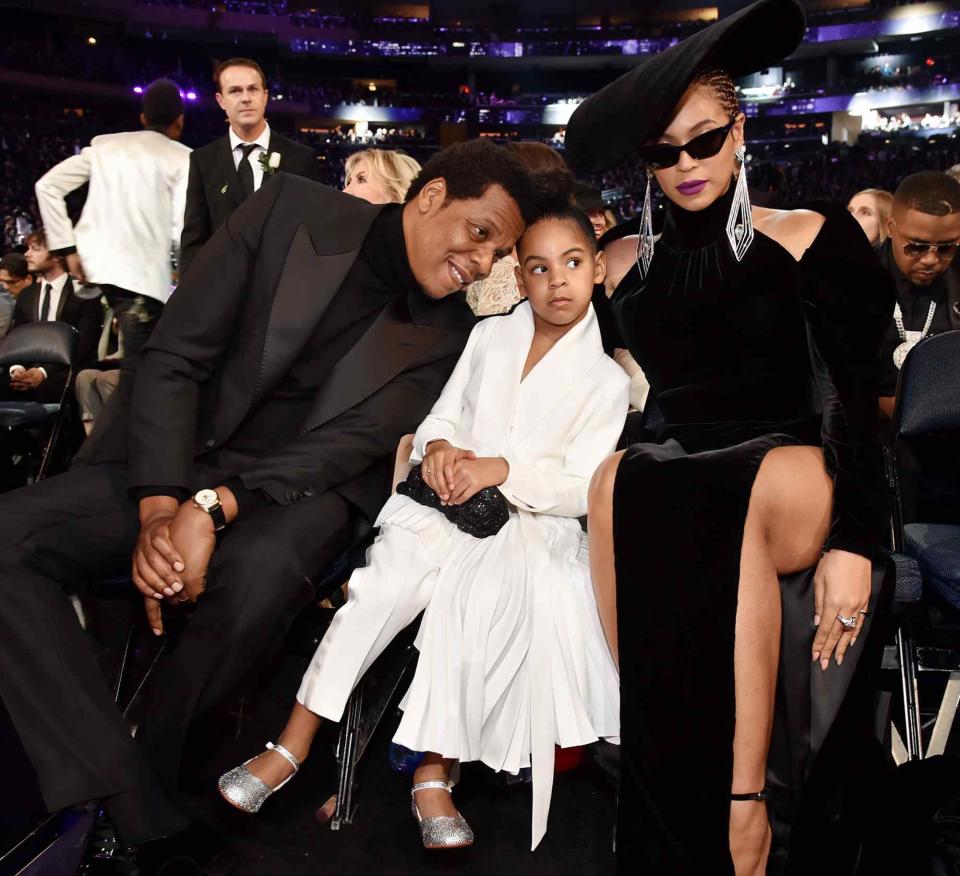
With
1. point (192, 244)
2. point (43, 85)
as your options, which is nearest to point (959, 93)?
point (43, 85)

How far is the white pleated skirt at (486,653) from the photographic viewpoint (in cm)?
235

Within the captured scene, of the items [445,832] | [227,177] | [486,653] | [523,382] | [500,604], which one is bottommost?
[445,832]

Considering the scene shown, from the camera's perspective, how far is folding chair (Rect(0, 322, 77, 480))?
14.9 ft

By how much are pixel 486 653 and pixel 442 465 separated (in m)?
0.50

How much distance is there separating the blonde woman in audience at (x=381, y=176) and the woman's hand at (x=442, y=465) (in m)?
1.90

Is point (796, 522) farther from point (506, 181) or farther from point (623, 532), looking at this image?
point (506, 181)

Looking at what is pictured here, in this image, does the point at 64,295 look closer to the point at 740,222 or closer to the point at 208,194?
the point at 208,194

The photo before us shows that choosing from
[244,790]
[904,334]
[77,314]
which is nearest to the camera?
[244,790]

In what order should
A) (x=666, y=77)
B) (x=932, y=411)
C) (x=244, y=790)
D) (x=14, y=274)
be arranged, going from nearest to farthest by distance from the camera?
(x=666, y=77) → (x=244, y=790) → (x=932, y=411) → (x=14, y=274)

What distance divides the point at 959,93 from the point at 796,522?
3895 centimetres

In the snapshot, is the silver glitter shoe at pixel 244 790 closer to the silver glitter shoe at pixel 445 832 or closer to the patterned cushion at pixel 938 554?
the silver glitter shoe at pixel 445 832

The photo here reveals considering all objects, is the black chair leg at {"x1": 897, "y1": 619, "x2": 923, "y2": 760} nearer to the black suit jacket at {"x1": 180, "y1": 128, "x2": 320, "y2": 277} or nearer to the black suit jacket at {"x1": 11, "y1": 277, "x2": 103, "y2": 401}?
the black suit jacket at {"x1": 180, "y1": 128, "x2": 320, "y2": 277}

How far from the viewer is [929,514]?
3.05m

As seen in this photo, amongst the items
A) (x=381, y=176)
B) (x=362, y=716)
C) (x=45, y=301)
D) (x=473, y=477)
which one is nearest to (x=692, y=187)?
(x=473, y=477)
